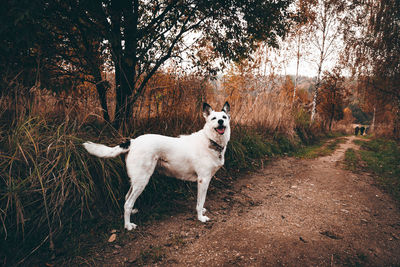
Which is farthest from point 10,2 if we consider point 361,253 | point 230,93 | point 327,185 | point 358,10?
point 358,10

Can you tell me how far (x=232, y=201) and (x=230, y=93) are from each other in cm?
376

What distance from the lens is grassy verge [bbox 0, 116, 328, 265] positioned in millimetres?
2004

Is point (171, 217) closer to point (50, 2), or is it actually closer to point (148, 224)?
point (148, 224)

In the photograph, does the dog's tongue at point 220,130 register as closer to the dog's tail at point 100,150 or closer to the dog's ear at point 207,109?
the dog's ear at point 207,109

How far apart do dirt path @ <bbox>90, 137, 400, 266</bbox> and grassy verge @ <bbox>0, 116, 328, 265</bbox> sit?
0.81ft

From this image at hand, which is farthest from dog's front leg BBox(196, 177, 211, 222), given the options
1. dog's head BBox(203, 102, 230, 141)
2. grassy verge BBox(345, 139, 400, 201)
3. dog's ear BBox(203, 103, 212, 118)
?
grassy verge BBox(345, 139, 400, 201)

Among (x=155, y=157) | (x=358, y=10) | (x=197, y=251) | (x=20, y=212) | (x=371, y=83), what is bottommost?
(x=197, y=251)

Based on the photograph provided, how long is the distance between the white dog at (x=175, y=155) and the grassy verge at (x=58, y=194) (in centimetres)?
34

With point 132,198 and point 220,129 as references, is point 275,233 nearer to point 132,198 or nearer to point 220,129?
point 220,129

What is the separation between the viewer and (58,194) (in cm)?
221

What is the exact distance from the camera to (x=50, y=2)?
245 centimetres

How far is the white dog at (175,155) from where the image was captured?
249 centimetres

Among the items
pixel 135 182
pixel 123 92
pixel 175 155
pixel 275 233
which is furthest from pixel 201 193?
pixel 123 92

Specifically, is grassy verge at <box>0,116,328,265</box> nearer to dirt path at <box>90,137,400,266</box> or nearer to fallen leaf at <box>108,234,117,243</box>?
fallen leaf at <box>108,234,117,243</box>
